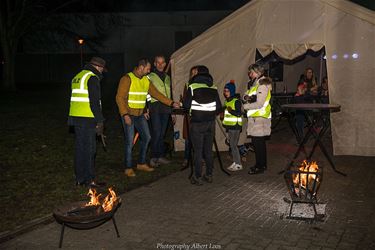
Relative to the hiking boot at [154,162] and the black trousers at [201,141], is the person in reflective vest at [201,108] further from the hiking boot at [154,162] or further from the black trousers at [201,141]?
the hiking boot at [154,162]

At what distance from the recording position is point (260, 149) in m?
8.61

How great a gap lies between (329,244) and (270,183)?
110 inches

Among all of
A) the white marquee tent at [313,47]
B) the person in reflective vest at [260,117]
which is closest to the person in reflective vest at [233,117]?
the person in reflective vest at [260,117]

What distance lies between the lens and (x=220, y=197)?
23.6ft

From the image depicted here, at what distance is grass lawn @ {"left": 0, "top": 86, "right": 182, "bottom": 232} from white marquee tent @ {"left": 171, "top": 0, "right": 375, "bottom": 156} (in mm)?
2295

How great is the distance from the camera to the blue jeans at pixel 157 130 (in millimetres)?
9227

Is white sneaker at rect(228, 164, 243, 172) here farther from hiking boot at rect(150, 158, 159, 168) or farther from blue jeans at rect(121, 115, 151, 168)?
blue jeans at rect(121, 115, 151, 168)

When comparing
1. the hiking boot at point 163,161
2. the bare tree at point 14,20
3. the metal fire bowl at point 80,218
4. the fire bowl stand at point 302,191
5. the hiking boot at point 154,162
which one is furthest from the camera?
the bare tree at point 14,20

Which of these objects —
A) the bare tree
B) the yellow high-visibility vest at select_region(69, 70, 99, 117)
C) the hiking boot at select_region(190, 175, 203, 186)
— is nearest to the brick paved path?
the hiking boot at select_region(190, 175, 203, 186)

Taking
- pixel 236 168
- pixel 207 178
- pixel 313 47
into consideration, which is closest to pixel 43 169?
pixel 207 178

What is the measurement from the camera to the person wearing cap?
7238mm

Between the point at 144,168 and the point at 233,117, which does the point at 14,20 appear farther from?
the point at 233,117

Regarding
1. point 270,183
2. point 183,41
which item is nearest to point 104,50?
point 183,41

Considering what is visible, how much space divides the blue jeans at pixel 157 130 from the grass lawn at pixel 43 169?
15.3 inches
